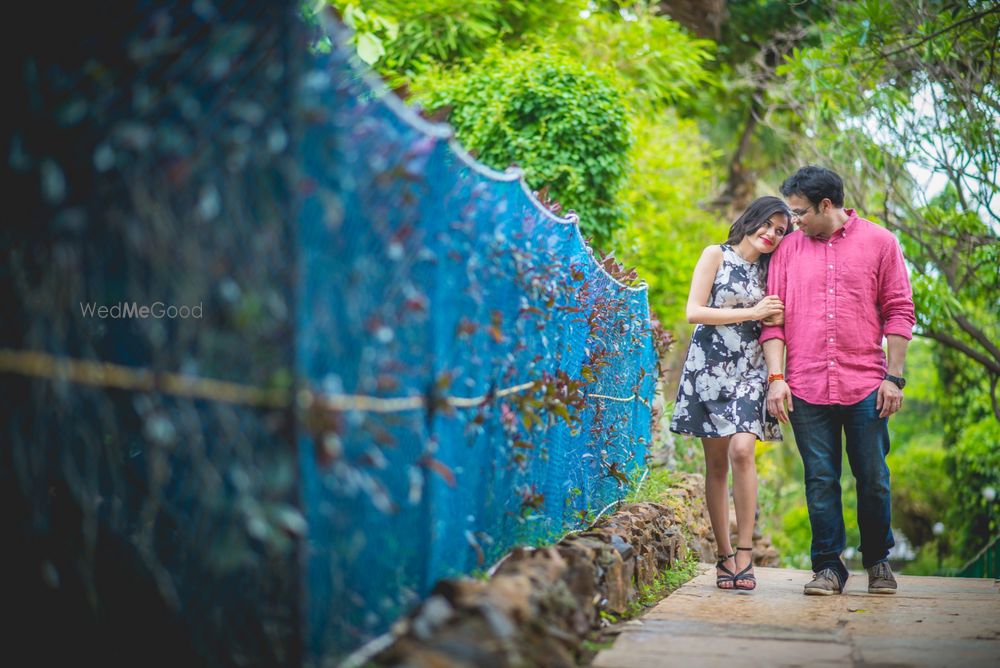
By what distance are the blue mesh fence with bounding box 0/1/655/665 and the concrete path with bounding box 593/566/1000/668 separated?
885mm

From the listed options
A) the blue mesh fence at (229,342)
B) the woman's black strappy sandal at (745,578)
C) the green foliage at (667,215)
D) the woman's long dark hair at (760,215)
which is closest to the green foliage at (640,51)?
the green foliage at (667,215)

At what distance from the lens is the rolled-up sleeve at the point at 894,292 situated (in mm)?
5184

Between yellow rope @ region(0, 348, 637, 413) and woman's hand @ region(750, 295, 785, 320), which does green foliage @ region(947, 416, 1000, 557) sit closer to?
woman's hand @ region(750, 295, 785, 320)

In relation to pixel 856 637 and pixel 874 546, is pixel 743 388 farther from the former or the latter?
pixel 856 637

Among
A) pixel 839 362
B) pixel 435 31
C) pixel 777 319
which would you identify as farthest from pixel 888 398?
pixel 435 31

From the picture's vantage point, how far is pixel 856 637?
13.0 feet

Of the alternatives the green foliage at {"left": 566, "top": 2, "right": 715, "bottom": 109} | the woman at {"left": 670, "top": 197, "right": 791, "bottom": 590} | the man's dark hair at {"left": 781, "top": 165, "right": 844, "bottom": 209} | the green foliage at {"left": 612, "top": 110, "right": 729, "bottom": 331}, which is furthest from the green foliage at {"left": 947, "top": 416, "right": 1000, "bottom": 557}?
the man's dark hair at {"left": 781, "top": 165, "right": 844, "bottom": 209}

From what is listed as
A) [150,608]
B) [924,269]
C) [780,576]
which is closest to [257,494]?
[150,608]

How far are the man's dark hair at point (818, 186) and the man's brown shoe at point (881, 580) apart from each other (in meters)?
1.89

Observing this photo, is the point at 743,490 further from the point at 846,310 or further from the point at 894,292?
the point at 894,292

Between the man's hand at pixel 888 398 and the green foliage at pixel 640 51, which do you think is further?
the green foliage at pixel 640 51

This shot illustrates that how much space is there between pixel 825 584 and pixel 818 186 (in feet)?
6.68

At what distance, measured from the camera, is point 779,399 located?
209 inches

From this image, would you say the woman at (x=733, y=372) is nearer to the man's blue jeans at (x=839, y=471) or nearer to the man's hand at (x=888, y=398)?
the man's blue jeans at (x=839, y=471)
